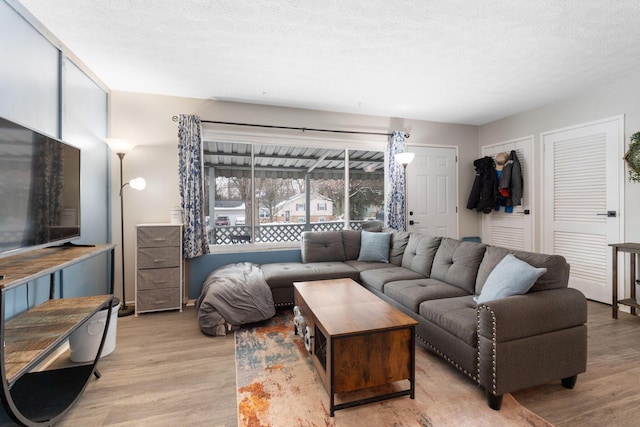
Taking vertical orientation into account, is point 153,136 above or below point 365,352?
above

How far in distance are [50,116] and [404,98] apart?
3532 millimetres

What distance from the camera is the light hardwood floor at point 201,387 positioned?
1.58 m

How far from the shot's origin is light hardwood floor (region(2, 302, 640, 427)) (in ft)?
5.18

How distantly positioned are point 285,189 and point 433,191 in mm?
2387

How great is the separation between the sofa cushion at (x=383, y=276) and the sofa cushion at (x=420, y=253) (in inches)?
2.9

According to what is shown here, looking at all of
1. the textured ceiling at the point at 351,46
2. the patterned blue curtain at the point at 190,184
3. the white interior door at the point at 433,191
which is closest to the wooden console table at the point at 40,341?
the patterned blue curtain at the point at 190,184

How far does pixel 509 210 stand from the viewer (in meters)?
4.38

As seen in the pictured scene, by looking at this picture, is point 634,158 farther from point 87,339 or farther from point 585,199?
point 87,339

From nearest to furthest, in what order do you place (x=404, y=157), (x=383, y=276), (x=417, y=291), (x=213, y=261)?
(x=417, y=291)
(x=383, y=276)
(x=213, y=261)
(x=404, y=157)

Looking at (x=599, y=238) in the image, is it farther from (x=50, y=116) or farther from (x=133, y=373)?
(x=50, y=116)

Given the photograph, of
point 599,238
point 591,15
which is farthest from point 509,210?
point 591,15

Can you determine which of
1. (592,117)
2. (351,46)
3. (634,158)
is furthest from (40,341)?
(592,117)

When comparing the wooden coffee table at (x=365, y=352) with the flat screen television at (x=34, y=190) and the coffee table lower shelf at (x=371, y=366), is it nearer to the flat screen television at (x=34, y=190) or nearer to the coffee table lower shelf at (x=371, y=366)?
the coffee table lower shelf at (x=371, y=366)

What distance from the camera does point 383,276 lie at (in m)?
2.92
